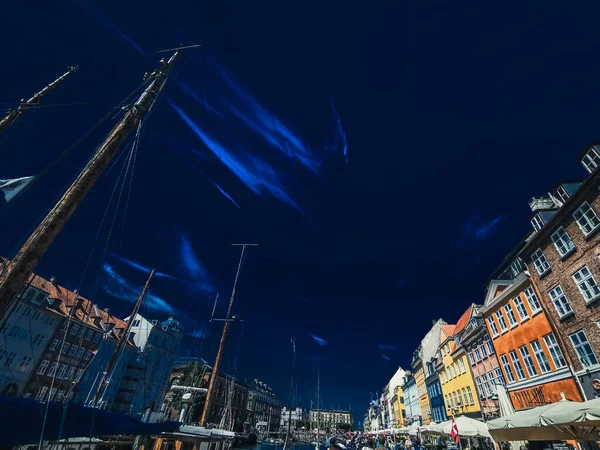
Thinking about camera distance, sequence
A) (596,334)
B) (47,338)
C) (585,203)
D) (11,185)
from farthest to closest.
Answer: (47,338), (585,203), (596,334), (11,185)

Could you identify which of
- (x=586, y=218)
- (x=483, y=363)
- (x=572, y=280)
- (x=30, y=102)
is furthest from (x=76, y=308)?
(x=586, y=218)

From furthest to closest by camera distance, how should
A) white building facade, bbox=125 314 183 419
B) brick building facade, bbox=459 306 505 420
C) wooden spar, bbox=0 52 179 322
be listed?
white building facade, bbox=125 314 183 419, brick building facade, bbox=459 306 505 420, wooden spar, bbox=0 52 179 322

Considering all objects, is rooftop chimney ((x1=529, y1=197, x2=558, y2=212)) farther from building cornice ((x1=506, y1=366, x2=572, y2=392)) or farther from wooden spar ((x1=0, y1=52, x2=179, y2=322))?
wooden spar ((x1=0, y1=52, x2=179, y2=322))

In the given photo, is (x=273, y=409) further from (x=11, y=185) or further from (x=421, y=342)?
(x=11, y=185)

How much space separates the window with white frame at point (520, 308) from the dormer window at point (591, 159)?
37.9 ft

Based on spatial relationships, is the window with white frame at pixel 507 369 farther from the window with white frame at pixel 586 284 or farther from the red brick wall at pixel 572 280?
the window with white frame at pixel 586 284

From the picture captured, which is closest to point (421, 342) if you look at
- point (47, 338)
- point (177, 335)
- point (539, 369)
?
point (539, 369)

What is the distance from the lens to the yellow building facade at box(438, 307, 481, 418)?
34781mm

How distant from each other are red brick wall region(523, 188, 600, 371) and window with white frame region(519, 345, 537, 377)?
4.50m

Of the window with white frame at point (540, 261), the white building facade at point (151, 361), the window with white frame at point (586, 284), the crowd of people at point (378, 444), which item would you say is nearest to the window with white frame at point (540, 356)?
the window with white frame at point (540, 261)

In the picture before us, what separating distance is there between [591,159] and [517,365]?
1743cm

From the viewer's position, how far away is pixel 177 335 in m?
77.7

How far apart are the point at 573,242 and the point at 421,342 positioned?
2048 inches

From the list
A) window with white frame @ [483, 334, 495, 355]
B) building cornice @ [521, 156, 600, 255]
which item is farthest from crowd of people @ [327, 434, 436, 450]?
building cornice @ [521, 156, 600, 255]
